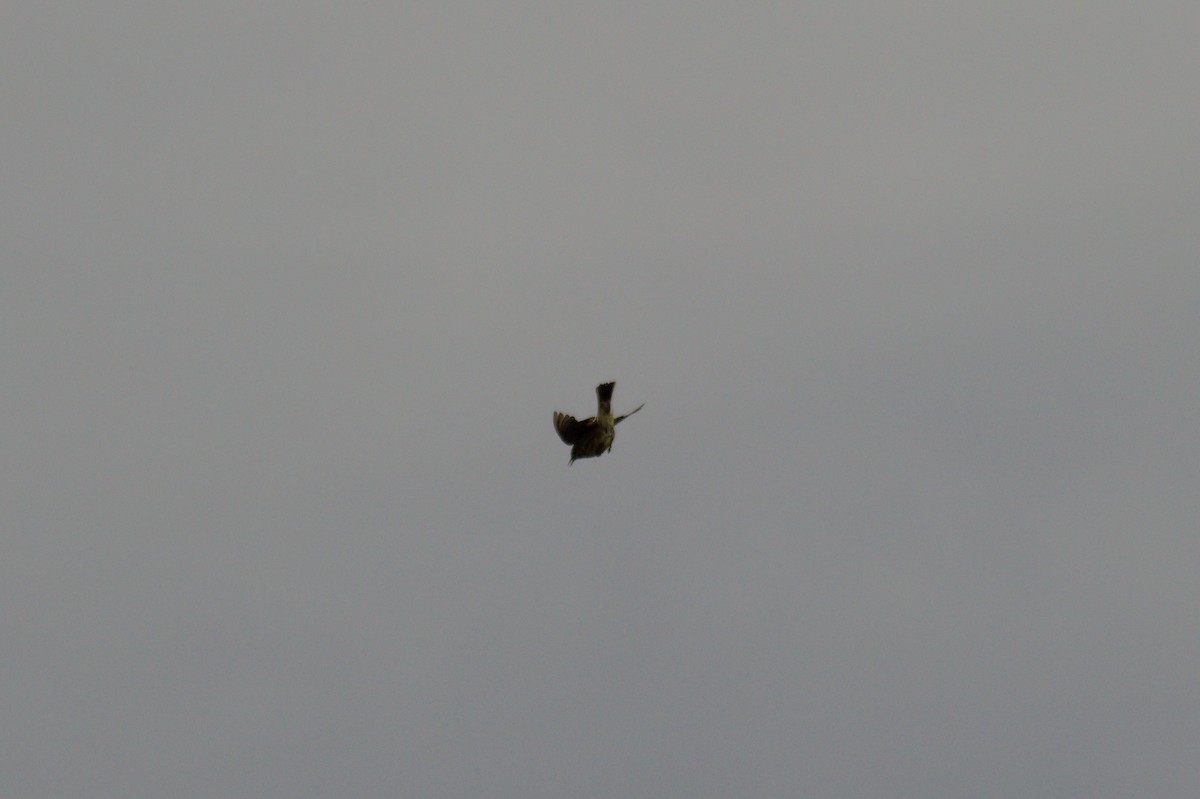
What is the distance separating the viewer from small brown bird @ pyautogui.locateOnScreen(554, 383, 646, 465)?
40.0m

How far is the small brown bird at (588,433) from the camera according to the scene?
1574 inches

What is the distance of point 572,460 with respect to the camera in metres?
40.1

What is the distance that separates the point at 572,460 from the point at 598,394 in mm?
2049

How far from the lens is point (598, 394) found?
135 feet

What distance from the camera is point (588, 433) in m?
40.0
